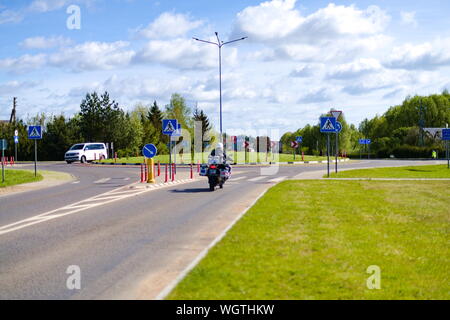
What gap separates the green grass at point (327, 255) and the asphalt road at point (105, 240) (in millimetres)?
690

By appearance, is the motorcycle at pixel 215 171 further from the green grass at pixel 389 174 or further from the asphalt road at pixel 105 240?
the green grass at pixel 389 174

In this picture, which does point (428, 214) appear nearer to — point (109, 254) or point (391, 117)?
point (109, 254)

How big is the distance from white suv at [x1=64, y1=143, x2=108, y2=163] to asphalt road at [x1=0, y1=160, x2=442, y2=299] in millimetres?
31210

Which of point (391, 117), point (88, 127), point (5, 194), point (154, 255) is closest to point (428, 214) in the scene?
point (154, 255)

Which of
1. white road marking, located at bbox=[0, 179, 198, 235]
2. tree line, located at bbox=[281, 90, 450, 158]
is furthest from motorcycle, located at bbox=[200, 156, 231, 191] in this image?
tree line, located at bbox=[281, 90, 450, 158]

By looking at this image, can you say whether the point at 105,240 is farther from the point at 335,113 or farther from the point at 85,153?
the point at 85,153

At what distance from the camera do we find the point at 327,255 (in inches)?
256

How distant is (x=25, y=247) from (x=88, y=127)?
54.3 metres

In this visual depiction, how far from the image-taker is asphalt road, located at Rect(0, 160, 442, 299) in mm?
5559

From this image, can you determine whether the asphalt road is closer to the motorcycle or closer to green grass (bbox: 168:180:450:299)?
green grass (bbox: 168:180:450:299)

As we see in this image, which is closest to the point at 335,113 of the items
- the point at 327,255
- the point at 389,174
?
the point at 389,174

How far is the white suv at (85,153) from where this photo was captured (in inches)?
1797

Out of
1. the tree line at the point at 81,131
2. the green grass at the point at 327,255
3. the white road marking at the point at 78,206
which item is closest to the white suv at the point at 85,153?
the tree line at the point at 81,131

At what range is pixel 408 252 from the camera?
22.5 ft
